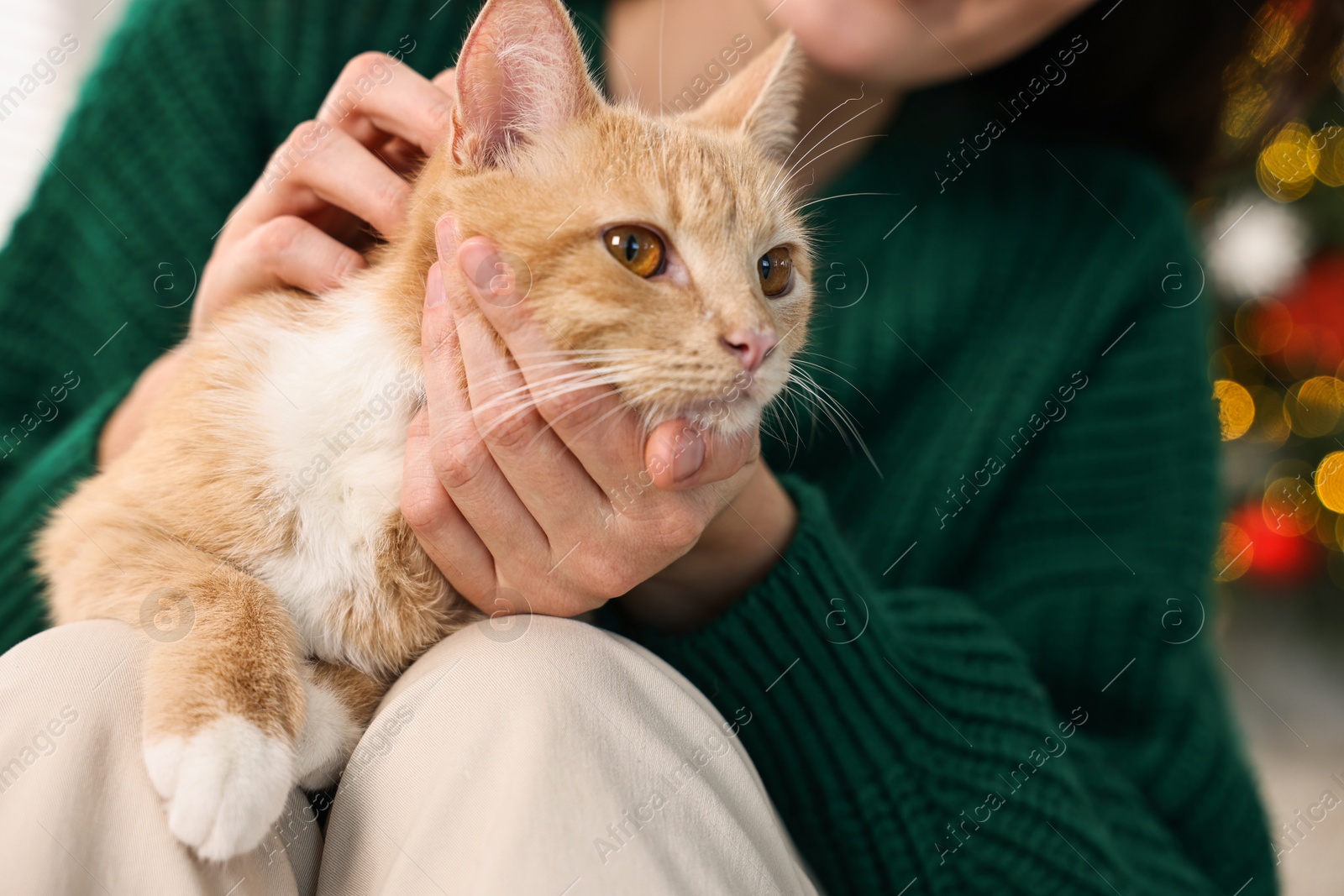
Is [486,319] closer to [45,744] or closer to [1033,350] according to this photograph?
[45,744]

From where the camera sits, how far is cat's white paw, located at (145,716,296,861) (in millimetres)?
816

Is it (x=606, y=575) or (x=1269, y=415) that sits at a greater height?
(x=606, y=575)

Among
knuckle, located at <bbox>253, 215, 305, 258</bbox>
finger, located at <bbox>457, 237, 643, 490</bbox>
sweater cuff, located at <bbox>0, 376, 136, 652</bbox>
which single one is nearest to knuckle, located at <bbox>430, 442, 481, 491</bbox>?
finger, located at <bbox>457, 237, 643, 490</bbox>

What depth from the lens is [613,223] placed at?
1.05 metres

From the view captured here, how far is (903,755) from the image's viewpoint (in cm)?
143

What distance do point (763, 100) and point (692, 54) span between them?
2.41 feet

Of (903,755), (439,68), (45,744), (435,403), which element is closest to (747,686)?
(903,755)

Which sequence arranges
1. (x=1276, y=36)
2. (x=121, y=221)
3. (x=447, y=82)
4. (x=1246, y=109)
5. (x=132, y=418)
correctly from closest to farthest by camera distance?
1. (x=447, y=82)
2. (x=132, y=418)
3. (x=121, y=221)
4. (x=1276, y=36)
5. (x=1246, y=109)

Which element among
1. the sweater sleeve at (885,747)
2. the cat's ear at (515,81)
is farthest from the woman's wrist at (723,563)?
the cat's ear at (515,81)

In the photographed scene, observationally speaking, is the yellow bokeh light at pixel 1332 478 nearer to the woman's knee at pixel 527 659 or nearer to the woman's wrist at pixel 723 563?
the woman's wrist at pixel 723 563

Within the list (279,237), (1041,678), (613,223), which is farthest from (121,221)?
(1041,678)

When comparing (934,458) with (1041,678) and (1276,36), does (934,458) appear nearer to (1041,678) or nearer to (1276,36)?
(1041,678)

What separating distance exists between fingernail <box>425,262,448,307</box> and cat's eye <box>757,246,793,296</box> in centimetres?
45

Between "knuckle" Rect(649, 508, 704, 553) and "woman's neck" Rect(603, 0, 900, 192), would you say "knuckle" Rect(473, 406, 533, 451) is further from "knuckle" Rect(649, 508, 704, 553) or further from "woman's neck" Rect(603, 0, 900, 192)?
"woman's neck" Rect(603, 0, 900, 192)
